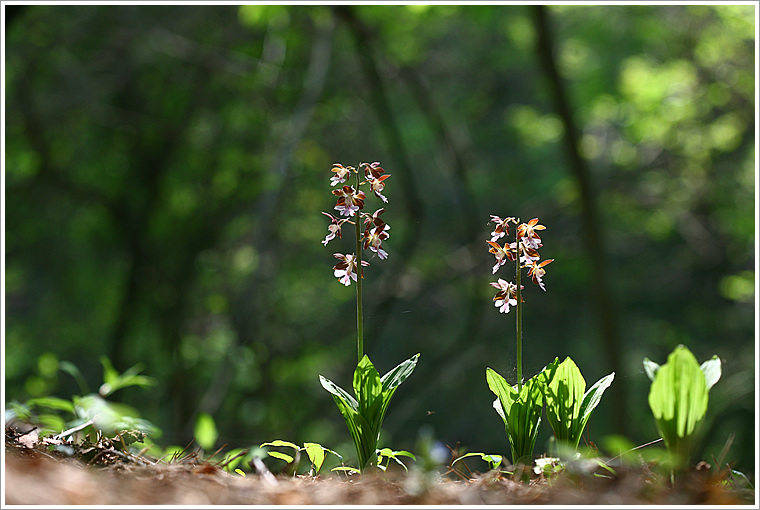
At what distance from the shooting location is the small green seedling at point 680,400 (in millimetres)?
1368

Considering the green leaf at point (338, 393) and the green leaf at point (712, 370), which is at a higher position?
the green leaf at point (712, 370)

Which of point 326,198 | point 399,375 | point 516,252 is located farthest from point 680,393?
point 326,198

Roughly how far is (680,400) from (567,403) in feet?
0.90

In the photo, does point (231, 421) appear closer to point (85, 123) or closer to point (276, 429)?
point (276, 429)

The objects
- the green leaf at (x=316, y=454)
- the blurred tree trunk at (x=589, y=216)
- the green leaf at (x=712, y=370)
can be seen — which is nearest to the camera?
the green leaf at (x=712, y=370)

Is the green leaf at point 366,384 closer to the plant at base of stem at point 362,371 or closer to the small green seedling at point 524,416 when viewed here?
the plant at base of stem at point 362,371

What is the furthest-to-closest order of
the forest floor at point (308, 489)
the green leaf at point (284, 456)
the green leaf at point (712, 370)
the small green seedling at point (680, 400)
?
the green leaf at point (284, 456)
the green leaf at point (712, 370)
the small green seedling at point (680, 400)
the forest floor at point (308, 489)

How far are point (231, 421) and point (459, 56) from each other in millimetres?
8796

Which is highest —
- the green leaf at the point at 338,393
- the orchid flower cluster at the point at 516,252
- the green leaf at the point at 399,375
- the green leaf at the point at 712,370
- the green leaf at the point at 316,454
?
the orchid flower cluster at the point at 516,252

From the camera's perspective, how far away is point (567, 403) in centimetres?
155

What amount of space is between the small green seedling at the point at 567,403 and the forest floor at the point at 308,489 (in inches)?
5.8

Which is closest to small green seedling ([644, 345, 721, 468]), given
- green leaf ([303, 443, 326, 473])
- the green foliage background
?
green leaf ([303, 443, 326, 473])

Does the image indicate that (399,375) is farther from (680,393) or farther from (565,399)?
(680,393)

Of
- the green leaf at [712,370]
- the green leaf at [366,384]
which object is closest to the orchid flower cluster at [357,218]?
the green leaf at [366,384]
